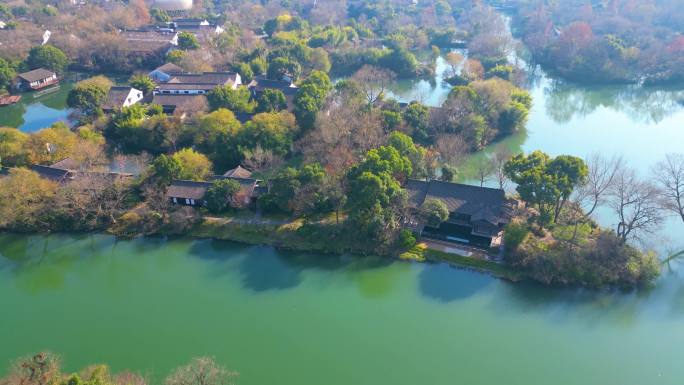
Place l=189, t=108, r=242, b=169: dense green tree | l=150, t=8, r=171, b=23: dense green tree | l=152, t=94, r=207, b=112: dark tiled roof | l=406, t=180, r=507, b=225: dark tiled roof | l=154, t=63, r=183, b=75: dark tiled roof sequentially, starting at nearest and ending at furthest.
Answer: l=406, t=180, r=507, b=225: dark tiled roof, l=189, t=108, r=242, b=169: dense green tree, l=152, t=94, r=207, b=112: dark tiled roof, l=154, t=63, r=183, b=75: dark tiled roof, l=150, t=8, r=171, b=23: dense green tree

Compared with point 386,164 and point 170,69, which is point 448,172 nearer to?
point 386,164

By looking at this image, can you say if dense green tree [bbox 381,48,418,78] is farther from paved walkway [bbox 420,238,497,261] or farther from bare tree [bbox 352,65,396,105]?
paved walkway [bbox 420,238,497,261]

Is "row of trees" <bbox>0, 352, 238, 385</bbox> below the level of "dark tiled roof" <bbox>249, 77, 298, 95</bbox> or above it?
below

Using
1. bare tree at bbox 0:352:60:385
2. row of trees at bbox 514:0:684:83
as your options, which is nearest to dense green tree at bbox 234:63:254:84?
row of trees at bbox 514:0:684:83

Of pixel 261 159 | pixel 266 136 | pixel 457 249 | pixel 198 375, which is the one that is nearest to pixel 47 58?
pixel 266 136

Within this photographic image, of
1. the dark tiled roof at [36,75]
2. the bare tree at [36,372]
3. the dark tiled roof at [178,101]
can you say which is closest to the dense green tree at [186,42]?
the dark tiled roof at [36,75]

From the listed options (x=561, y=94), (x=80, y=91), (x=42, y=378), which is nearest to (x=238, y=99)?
(x=80, y=91)
